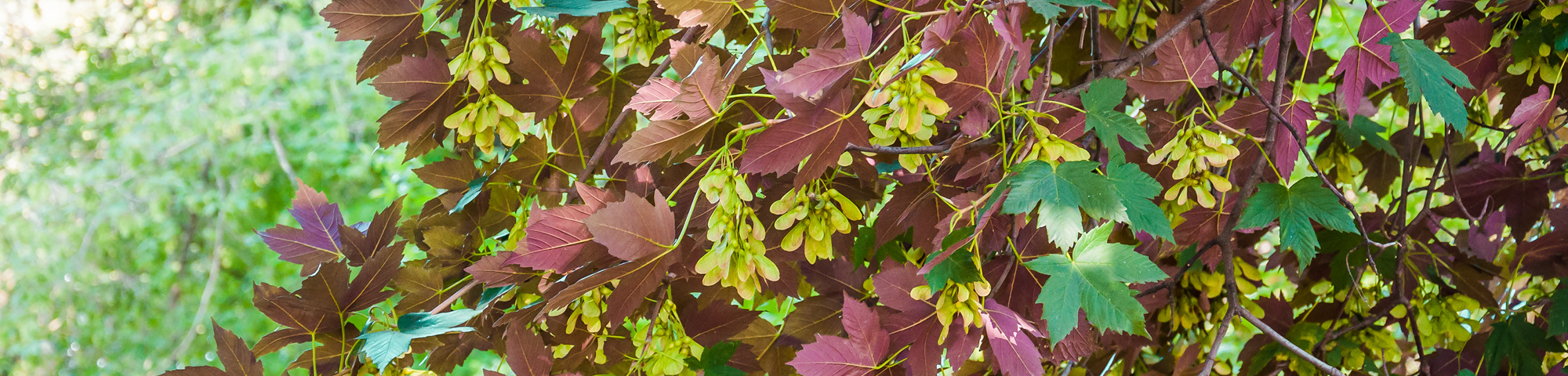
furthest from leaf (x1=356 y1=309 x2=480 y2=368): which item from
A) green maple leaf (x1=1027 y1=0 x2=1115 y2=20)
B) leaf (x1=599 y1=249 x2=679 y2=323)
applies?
green maple leaf (x1=1027 y1=0 x2=1115 y2=20)

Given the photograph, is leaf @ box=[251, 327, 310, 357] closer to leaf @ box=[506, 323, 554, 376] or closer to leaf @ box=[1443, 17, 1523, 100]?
leaf @ box=[506, 323, 554, 376]

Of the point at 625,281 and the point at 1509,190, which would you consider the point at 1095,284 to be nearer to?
the point at 625,281

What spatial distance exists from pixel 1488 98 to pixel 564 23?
4.30ft

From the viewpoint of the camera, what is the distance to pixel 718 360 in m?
0.85

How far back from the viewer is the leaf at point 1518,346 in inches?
39.9

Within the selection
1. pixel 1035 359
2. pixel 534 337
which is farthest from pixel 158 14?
pixel 1035 359

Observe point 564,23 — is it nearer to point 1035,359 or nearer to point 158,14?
point 1035,359

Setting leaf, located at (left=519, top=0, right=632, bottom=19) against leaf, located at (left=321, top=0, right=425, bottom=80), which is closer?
leaf, located at (left=519, top=0, right=632, bottom=19)

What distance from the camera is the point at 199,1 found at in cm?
508

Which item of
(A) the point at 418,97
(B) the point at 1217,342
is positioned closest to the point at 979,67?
(B) the point at 1217,342

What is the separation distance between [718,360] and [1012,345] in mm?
314

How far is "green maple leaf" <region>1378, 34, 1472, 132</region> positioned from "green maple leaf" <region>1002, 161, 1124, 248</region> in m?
0.33

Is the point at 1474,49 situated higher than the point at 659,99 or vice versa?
the point at 1474,49

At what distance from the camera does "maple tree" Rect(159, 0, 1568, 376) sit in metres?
0.63
